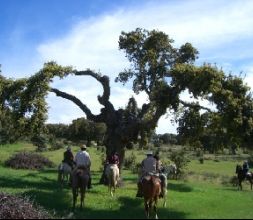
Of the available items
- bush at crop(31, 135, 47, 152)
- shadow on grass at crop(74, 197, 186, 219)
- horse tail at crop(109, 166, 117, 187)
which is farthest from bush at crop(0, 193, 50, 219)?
→ bush at crop(31, 135, 47, 152)

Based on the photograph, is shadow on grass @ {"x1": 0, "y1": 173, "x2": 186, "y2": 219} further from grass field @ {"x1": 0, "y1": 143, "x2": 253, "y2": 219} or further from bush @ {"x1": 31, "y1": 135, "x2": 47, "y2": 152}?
bush @ {"x1": 31, "y1": 135, "x2": 47, "y2": 152}

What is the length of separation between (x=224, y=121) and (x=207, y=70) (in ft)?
12.8

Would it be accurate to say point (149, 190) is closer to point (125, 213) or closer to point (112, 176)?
point (125, 213)

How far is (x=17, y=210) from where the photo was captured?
2023cm

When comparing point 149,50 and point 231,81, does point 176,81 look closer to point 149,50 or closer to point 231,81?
point 231,81

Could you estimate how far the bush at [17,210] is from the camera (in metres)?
19.6

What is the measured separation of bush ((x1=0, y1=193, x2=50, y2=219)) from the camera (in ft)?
64.4

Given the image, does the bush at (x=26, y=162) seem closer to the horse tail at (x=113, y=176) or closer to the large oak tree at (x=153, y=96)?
the large oak tree at (x=153, y=96)

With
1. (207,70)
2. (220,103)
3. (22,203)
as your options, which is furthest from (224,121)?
(22,203)

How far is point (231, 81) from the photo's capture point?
28344 millimetres

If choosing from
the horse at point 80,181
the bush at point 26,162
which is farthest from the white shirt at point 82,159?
the bush at point 26,162

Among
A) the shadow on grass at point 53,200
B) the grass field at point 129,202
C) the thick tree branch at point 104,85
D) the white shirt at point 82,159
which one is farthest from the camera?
the thick tree branch at point 104,85

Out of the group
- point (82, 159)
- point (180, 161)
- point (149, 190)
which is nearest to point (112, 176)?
point (82, 159)

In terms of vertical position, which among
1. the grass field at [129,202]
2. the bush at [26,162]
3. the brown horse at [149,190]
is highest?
the bush at [26,162]
